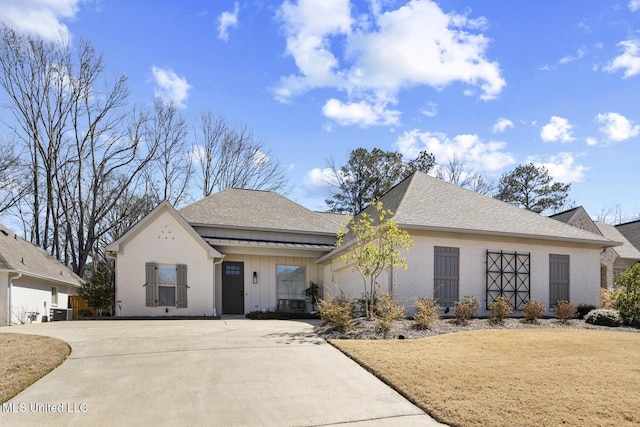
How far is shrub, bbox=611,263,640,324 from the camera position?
13.8 meters

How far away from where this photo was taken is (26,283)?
667 inches

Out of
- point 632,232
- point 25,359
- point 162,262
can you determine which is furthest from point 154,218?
point 632,232

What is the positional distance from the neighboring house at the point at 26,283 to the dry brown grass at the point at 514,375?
40.6ft

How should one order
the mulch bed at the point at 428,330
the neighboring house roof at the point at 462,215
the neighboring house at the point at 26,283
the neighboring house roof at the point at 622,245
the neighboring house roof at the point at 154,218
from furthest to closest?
the neighboring house roof at the point at 622,245 → the neighboring house roof at the point at 154,218 → the neighboring house at the point at 26,283 → the neighboring house roof at the point at 462,215 → the mulch bed at the point at 428,330

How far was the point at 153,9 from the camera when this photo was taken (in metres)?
13.5

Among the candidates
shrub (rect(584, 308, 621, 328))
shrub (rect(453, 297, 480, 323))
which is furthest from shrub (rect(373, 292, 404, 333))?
shrub (rect(584, 308, 621, 328))

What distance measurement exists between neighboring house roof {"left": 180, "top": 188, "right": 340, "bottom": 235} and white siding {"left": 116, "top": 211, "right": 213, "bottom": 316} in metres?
1.82

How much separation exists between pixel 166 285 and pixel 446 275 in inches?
404

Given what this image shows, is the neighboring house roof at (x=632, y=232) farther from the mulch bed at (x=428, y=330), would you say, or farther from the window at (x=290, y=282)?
the window at (x=290, y=282)

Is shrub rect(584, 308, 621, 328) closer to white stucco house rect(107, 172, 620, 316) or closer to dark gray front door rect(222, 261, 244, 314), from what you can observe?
white stucco house rect(107, 172, 620, 316)

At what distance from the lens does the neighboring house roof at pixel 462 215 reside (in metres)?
15.0

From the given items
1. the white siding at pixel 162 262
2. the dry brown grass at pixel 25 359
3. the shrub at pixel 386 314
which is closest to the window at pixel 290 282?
the white siding at pixel 162 262

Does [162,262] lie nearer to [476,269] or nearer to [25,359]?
[25,359]

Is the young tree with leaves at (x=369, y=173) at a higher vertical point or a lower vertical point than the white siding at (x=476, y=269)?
higher
